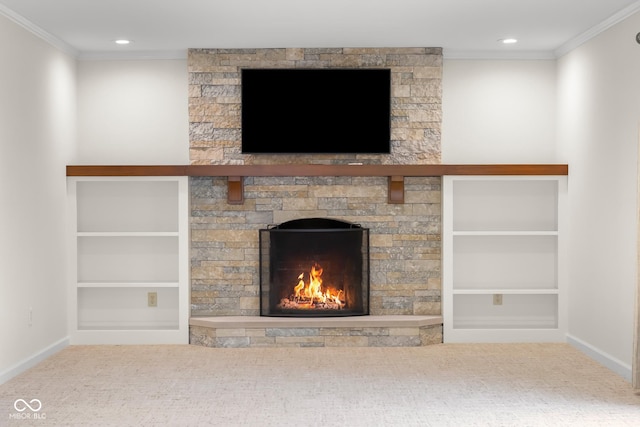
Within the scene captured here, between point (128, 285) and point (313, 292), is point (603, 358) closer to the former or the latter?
point (313, 292)

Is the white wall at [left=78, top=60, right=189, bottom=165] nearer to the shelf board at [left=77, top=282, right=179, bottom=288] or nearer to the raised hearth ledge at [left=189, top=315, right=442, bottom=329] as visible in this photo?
the shelf board at [left=77, top=282, right=179, bottom=288]

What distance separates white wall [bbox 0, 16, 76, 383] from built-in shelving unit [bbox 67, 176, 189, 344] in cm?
33

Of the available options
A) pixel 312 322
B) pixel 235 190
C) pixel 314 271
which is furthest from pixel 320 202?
pixel 312 322

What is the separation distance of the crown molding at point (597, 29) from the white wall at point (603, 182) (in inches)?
1.7

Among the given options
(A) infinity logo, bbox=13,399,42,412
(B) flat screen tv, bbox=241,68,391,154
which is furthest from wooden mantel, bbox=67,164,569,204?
(A) infinity logo, bbox=13,399,42,412

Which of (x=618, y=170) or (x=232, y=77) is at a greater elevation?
(x=232, y=77)

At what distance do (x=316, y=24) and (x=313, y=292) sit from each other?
87.5 inches

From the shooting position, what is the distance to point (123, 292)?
6297 mm

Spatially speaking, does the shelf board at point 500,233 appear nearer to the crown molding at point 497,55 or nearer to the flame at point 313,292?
the flame at point 313,292

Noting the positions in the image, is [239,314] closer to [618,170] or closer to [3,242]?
[3,242]

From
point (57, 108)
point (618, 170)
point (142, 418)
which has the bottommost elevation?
point (142, 418)

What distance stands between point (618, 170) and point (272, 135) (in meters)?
2.69

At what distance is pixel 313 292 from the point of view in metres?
6.17

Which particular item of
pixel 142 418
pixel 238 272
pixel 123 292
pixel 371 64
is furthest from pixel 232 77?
pixel 142 418
